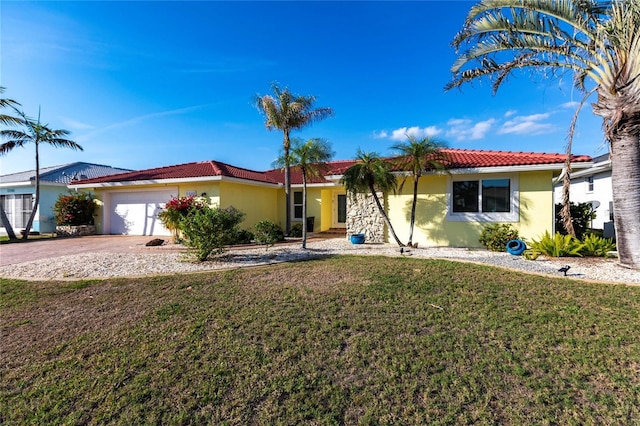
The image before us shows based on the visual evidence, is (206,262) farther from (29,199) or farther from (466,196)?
(29,199)

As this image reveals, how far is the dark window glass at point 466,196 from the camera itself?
38.7 ft

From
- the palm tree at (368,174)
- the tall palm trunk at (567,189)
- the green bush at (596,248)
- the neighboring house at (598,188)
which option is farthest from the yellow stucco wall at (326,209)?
the neighboring house at (598,188)

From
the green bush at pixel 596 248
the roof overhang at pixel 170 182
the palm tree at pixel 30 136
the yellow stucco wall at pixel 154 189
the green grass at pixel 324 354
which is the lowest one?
the green grass at pixel 324 354

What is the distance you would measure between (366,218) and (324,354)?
10.0 metres

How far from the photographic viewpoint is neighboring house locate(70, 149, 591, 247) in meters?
11.0

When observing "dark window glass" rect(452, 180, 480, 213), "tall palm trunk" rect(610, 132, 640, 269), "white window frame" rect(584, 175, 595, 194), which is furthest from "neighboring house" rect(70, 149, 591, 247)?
"white window frame" rect(584, 175, 595, 194)

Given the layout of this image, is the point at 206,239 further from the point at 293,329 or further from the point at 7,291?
the point at 293,329

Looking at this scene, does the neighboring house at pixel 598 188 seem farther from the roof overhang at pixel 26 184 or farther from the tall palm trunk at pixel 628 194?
the roof overhang at pixel 26 184

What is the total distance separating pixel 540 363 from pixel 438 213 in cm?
908

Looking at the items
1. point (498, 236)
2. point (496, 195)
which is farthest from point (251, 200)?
point (498, 236)

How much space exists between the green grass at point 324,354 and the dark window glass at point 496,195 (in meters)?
5.53

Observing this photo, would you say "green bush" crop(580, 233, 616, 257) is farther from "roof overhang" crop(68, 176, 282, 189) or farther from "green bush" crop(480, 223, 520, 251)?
"roof overhang" crop(68, 176, 282, 189)

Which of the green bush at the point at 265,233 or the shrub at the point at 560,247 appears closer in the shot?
the shrub at the point at 560,247

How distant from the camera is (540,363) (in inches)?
145
